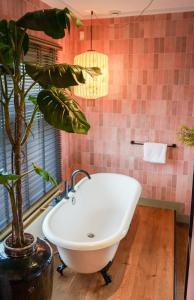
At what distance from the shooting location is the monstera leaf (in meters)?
1.59

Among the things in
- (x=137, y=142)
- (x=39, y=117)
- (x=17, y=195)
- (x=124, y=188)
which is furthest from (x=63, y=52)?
(x=17, y=195)

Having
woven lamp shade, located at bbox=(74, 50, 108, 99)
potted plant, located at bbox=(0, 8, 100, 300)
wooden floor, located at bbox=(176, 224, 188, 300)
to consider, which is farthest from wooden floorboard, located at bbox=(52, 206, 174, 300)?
woven lamp shade, located at bbox=(74, 50, 108, 99)

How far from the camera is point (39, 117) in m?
3.06

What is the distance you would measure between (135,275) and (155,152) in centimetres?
159

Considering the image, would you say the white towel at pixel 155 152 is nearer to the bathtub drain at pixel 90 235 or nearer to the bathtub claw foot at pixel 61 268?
the bathtub drain at pixel 90 235

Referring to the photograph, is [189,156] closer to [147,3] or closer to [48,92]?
[147,3]

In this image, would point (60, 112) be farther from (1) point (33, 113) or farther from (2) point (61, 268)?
(2) point (61, 268)

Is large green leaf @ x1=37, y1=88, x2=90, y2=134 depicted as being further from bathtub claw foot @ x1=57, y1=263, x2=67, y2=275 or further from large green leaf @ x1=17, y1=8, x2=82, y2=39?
bathtub claw foot @ x1=57, y1=263, x2=67, y2=275

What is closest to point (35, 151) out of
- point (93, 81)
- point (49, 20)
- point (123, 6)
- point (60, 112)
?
point (93, 81)

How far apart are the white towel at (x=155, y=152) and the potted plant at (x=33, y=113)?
2.04 meters

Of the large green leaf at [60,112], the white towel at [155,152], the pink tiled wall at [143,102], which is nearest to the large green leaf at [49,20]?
the large green leaf at [60,112]

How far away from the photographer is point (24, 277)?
5.61ft

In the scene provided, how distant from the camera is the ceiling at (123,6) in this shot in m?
3.01

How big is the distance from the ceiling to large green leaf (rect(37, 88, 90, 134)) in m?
1.81
